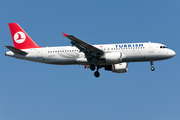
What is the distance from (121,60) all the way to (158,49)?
596cm

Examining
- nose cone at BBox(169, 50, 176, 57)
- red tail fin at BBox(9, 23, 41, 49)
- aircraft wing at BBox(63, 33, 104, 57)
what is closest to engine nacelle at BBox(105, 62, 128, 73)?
aircraft wing at BBox(63, 33, 104, 57)

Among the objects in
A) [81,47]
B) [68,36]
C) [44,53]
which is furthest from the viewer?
[44,53]

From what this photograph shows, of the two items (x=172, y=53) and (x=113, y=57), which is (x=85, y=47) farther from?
(x=172, y=53)

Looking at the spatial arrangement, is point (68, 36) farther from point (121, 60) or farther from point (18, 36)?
point (18, 36)

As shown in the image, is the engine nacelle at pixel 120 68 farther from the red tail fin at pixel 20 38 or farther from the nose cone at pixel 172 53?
the red tail fin at pixel 20 38

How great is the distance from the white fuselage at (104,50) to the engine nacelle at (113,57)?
0.91m

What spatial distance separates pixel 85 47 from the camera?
45406mm

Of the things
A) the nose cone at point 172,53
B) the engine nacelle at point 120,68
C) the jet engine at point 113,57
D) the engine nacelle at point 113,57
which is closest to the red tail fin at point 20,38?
the jet engine at point 113,57

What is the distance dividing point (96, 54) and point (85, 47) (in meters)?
2.06

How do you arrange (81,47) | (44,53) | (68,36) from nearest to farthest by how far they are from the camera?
(68,36) < (81,47) < (44,53)

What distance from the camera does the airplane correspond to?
45594mm

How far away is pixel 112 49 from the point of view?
46.8 m

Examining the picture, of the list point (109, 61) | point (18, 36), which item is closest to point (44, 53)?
point (18, 36)

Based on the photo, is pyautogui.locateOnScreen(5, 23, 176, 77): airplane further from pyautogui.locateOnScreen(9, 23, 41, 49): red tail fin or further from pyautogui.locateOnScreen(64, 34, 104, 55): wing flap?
pyautogui.locateOnScreen(9, 23, 41, 49): red tail fin
